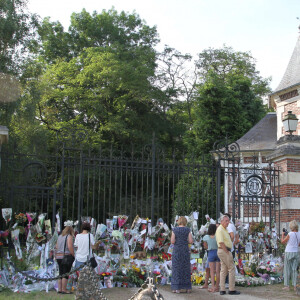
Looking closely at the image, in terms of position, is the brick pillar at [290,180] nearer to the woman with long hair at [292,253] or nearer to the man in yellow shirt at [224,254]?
the woman with long hair at [292,253]

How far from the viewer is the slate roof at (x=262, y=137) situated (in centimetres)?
2119

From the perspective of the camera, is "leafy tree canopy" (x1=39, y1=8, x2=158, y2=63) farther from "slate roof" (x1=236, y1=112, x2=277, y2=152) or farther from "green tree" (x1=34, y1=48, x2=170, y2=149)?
"slate roof" (x1=236, y1=112, x2=277, y2=152)

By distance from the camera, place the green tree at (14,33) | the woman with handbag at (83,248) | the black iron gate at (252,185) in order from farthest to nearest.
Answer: the green tree at (14,33) → the black iron gate at (252,185) → the woman with handbag at (83,248)

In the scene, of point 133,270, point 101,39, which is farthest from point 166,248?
point 101,39

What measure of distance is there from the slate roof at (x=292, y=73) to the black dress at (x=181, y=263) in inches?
501

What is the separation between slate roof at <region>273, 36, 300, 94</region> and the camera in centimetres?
1920

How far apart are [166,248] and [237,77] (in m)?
20.1

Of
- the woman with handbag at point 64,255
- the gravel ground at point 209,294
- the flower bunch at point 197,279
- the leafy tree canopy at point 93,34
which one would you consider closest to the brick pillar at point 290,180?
the gravel ground at point 209,294

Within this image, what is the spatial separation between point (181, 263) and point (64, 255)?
2.19 metres

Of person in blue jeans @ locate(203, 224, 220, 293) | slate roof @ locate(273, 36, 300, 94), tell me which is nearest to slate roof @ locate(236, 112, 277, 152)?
slate roof @ locate(273, 36, 300, 94)

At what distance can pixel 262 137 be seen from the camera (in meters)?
22.3

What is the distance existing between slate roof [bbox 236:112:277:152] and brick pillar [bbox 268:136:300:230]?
34.2 ft

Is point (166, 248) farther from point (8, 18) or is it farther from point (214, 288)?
point (8, 18)

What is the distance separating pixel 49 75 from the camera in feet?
86.4
